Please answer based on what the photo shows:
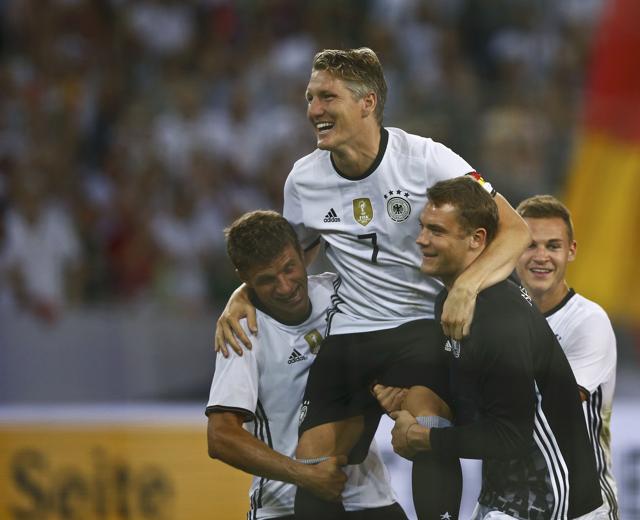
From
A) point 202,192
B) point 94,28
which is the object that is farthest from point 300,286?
point 94,28

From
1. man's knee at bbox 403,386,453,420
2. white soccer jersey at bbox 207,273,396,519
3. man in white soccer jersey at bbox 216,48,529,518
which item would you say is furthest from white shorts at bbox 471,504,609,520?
white soccer jersey at bbox 207,273,396,519

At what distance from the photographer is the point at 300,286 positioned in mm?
3787

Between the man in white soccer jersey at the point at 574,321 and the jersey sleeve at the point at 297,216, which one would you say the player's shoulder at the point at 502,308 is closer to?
the man in white soccer jersey at the point at 574,321

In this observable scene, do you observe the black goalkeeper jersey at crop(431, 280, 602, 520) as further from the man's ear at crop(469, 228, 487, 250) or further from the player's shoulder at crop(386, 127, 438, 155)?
the player's shoulder at crop(386, 127, 438, 155)

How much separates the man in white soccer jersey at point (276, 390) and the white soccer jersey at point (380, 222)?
0.14 meters

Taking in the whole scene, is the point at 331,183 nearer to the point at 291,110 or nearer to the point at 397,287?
the point at 397,287

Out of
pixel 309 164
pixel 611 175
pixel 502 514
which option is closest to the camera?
pixel 502 514

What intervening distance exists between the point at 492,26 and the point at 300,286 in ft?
12.6

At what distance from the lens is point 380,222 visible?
3.64 m

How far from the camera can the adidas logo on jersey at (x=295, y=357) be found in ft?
12.7

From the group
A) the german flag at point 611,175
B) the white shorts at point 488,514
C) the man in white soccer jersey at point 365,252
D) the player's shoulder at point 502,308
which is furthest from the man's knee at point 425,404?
the german flag at point 611,175

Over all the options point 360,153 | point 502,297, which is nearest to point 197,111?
point 360,153

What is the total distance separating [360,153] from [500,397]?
36.4 inches

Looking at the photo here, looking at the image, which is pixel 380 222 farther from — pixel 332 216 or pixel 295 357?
pixel 295 357
